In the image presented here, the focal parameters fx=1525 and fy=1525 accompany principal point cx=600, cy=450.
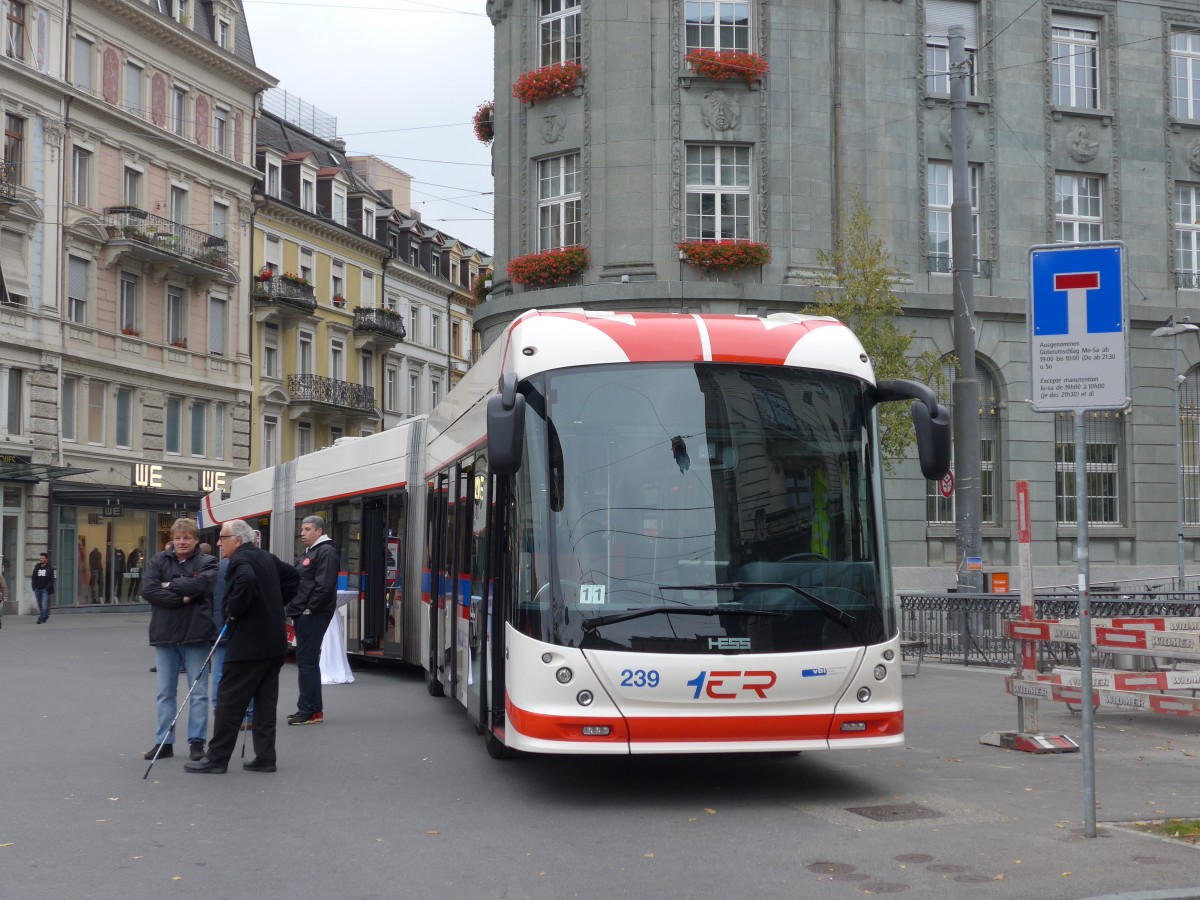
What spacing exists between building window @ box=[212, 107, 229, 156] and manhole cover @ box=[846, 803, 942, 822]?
1826 inches

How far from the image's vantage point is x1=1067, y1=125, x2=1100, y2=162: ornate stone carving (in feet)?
102

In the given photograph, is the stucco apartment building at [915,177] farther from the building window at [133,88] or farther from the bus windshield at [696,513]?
the building window at [133,88]

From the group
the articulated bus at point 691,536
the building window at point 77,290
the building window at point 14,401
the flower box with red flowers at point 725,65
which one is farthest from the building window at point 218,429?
the articulated bus at point 691,536

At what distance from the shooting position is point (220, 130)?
171 feet

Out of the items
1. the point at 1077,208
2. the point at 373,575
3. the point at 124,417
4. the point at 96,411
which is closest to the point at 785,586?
the point at 373,575

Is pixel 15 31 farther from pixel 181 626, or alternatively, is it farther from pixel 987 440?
pixel 181 626

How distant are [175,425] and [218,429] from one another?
281cm

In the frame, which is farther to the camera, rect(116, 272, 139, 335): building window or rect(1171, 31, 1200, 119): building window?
rect(116, 272, 139, 335): building window

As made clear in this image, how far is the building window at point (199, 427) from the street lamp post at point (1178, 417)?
31.0 metres

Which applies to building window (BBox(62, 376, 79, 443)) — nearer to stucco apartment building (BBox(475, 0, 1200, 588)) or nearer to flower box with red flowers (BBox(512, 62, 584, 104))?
stucco apartment building (BBox(475, 0, 1200, 588))

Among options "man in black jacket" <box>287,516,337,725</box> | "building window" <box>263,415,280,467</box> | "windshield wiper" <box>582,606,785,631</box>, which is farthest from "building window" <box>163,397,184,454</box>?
"windshield wiper" <box>582,606,785,631</box>

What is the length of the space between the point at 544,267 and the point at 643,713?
20825 millimetres

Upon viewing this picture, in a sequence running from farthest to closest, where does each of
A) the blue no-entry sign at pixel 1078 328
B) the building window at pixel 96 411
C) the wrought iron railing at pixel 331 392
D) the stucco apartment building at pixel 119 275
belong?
the wrought iron railing at pixel 331 392
the building window at pixel 96 411
the stucco apartment building at pixel 119 275
the blue no-entry sign at pixel 1078 328

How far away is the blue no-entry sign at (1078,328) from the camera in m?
8.13
